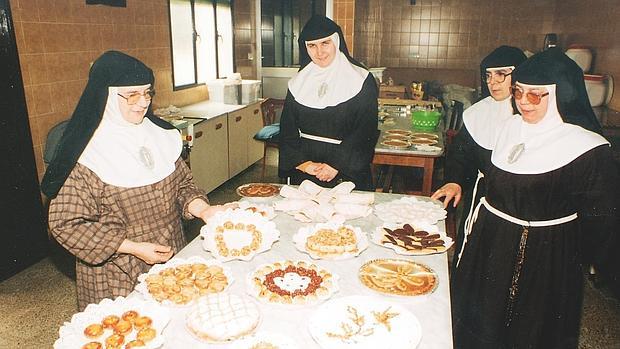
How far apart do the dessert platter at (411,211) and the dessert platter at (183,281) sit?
36.8 inches

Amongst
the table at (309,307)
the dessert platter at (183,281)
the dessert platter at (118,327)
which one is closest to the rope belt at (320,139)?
the table at (309,307)

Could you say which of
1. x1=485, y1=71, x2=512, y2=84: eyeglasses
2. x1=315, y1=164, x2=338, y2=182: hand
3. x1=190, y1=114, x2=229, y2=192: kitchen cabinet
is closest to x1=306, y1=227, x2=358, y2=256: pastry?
x1=315, y1=164, x2=338, y2=182: hand

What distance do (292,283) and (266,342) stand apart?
1.19 feet

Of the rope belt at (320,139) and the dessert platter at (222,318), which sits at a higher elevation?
the rope belt at (320,139)

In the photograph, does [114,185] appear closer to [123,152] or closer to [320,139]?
[123,152]

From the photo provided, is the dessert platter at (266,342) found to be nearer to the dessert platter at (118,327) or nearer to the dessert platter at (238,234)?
the dessert platter at (118,327)

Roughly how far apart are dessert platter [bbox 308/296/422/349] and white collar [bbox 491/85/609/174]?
100cm

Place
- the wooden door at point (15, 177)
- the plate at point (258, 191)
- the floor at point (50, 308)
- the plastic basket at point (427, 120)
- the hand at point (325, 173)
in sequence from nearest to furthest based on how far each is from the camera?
the plate at point (258, 191) < the floor at point (50, 308) < the hand at point (325, 173) < the wooden door at point (15, 177) < the plastic basket at point (427, 120)

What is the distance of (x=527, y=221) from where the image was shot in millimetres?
2158

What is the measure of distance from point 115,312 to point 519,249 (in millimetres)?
1731

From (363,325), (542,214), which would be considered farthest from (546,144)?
(363,325)

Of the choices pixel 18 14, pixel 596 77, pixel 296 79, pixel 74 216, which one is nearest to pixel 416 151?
pixel 296 79

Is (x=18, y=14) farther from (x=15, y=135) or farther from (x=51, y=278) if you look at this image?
(x=51, y=278)

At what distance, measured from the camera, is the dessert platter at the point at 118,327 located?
1.39 meters
